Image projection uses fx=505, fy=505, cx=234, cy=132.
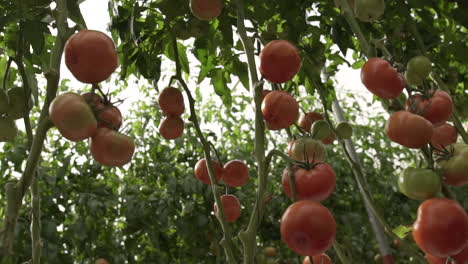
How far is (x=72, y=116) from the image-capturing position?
0.64m

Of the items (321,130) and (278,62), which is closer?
(278,62)

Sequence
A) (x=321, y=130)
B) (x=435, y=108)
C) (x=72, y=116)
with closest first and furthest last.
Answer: (x=72, y=116), (x=435, y=108), (x=321, y=130)

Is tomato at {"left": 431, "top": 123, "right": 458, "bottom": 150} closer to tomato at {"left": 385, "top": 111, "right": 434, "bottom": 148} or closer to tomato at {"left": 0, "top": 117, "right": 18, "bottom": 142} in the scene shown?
tomato at {"left": 385, "top": 111, "right": 434, "bottom": 148}

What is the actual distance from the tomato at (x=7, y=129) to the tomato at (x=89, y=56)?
204mm

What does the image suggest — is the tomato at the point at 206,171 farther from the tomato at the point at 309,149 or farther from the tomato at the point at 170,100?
the tomato at the point at 309,149

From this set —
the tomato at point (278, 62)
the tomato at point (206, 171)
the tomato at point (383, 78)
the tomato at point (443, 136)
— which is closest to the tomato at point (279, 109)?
the tomato at point (278, 62)


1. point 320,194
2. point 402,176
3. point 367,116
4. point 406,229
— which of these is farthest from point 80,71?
point 367,116

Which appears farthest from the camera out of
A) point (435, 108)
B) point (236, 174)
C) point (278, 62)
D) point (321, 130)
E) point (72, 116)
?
point (236, 174)

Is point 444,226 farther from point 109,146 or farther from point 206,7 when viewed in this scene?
point 206,7

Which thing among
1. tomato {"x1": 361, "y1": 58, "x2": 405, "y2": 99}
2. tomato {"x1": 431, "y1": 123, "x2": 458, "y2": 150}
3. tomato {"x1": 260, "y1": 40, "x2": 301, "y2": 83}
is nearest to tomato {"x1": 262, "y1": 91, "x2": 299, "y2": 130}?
tomato {"x1": 260, "y1": 40, "x2": 301, "y2": 83}

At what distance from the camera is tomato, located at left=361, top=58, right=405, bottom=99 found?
0.83m

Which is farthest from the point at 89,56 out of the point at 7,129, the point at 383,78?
the point at 383,78

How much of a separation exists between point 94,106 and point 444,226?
19.8 inches

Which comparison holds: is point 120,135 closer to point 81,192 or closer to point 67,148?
point 81,192
